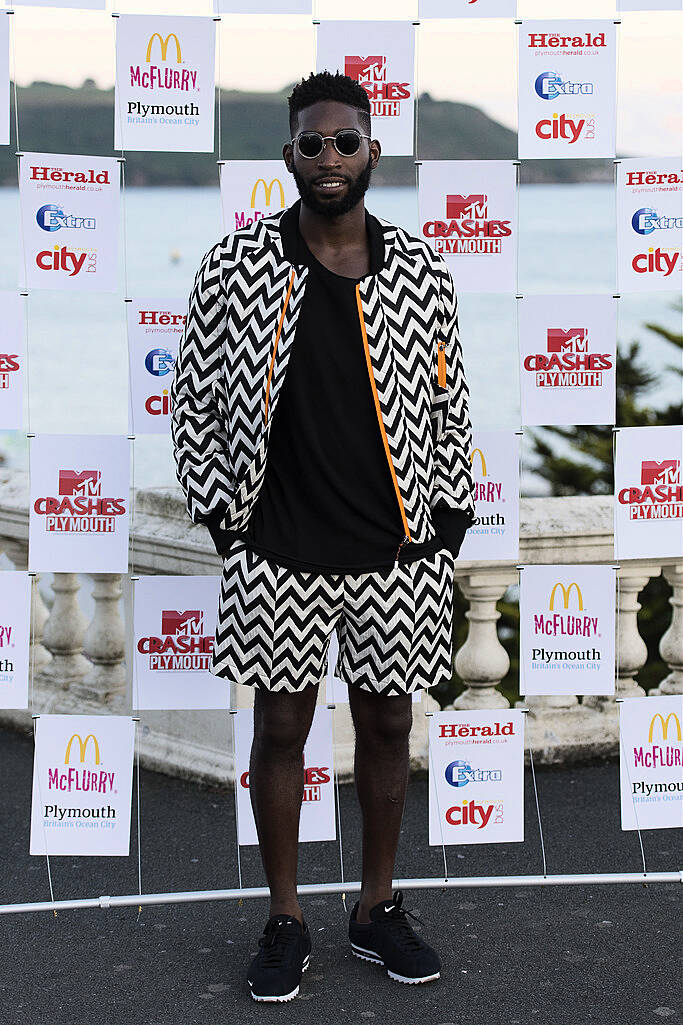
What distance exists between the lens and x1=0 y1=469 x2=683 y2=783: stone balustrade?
466 cm

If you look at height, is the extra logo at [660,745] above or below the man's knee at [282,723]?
below

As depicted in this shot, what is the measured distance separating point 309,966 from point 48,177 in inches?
84.0

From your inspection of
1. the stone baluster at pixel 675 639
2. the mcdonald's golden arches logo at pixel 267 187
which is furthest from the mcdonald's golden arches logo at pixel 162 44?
the stone baluster at pixel 675 639

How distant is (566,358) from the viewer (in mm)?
3775

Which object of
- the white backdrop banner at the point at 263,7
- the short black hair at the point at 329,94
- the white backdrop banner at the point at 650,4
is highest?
the white backdrop banner at the point at 650,4

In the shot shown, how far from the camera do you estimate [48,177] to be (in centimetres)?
357

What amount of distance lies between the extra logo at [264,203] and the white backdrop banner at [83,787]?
1.42 metres

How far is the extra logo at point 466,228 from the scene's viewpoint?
3684mm

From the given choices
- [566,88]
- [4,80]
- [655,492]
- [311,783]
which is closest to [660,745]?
[655,492]

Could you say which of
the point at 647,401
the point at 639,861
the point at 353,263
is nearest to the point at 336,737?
the point at 639,861

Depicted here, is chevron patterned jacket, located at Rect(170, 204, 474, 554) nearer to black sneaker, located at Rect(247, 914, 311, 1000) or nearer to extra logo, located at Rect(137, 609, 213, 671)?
extra logo, located at Rect(137, 609, 213, 671)

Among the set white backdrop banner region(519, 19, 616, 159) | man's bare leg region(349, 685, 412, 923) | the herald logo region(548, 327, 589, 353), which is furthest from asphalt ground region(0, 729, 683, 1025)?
white backdrop banner region(519, 19, 616, 159)

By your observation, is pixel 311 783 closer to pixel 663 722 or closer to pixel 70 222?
pixel 663 722

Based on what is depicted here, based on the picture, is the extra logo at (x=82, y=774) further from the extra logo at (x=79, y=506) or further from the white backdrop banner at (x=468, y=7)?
the white backdrop banner at (x=468, y=7)
